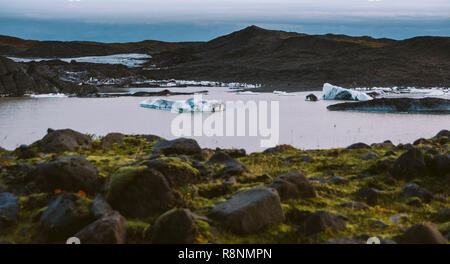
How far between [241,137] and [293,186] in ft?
30.8

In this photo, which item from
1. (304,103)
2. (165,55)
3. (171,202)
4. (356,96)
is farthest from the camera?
(165,55)

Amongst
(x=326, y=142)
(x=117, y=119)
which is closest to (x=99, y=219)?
(x=326, y=142)

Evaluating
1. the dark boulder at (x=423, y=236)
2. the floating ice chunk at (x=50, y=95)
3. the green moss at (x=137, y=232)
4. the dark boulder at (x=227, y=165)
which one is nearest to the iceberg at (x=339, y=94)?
the floating ice chunk at (x=50, y=95)

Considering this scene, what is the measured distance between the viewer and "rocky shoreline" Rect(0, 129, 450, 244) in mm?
6246

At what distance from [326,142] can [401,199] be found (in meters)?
8.05

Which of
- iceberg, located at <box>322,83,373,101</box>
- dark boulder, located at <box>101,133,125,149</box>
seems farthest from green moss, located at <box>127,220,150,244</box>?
iceberg, located at <box>322,83,373,101</box>

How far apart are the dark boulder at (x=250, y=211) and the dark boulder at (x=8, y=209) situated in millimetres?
2894

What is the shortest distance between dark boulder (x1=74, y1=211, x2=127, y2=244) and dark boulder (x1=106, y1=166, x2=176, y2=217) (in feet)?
2.32

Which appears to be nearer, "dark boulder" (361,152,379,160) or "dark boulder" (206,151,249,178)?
"dark boulder" (206,151,249,178)

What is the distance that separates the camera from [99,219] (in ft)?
20.0

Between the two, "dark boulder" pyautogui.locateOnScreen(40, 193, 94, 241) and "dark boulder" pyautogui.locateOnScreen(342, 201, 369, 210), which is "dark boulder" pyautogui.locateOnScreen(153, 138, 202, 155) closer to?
"dark boulder" pyautogui.locateOnScreen(342, 201, 369, 210)

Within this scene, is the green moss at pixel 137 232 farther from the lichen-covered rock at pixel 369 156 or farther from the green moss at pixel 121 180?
the lichen-covered rock at pixel 369 156

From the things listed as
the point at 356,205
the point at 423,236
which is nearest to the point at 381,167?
the point at 356,205
